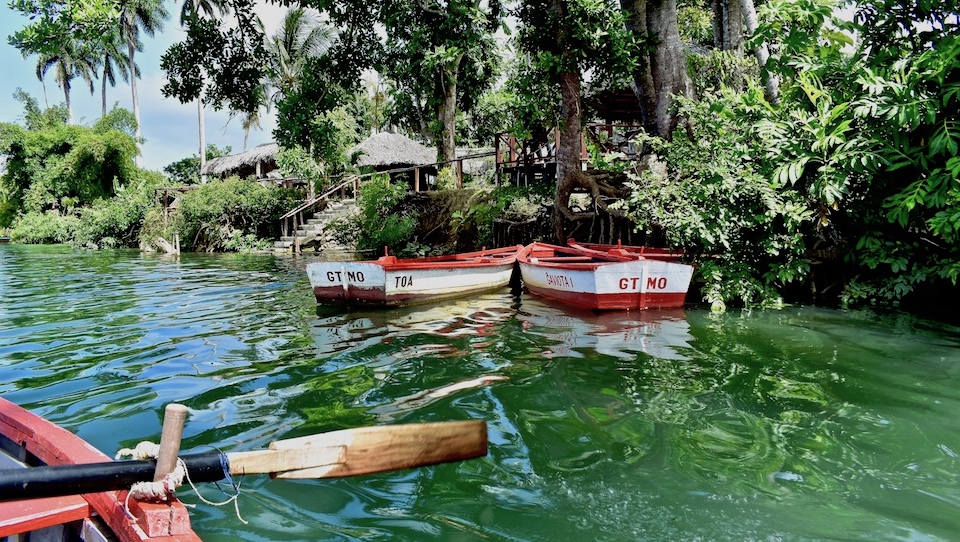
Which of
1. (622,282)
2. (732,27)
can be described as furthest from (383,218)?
(622,282)

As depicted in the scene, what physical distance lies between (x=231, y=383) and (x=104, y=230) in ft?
98.4

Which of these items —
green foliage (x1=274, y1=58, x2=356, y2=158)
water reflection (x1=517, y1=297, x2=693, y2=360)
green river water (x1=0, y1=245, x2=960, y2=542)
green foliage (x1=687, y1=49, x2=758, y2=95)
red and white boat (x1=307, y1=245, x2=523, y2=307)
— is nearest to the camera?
green river water (x1=0, y1=245, x2=960, y2=542)

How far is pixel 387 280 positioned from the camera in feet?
29.9

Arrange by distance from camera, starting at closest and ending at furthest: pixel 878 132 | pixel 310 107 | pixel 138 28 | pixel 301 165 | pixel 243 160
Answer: pixel 878 132 < pixel 310 107 < pixel 301 165 < pixel 243 160 < pixel 138 28

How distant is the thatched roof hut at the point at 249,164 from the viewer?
32406mm

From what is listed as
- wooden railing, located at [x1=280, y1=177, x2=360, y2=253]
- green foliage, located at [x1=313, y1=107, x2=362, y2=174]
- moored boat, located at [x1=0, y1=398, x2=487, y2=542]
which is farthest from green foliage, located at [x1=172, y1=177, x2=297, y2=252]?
moored boat, located at [x1=0, y1=398, x2=487, y2=542]

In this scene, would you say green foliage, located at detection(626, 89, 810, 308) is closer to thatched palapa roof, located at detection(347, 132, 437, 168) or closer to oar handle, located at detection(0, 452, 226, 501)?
oar handle, located at detection(0, 452, 226, 501)

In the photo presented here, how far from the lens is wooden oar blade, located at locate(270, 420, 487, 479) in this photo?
255 centimetres

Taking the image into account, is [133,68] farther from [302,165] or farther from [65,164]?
[302,165]

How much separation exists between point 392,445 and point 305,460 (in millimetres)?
410

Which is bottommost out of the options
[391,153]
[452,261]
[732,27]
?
[452,261]

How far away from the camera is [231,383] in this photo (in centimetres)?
518

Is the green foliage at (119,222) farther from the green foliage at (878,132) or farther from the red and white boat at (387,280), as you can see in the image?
the green foliage at (878,132)

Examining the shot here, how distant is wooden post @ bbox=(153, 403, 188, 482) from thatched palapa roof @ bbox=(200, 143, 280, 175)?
31.4 meters
